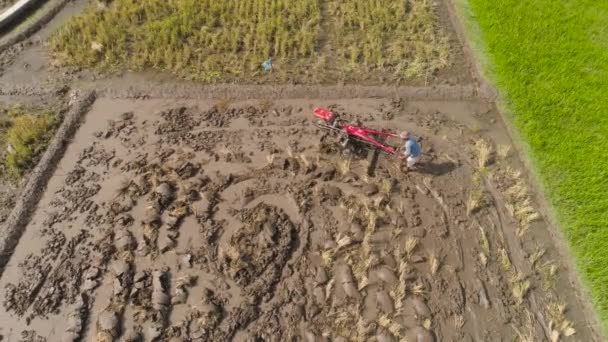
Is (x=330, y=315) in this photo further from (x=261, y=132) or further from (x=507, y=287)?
(x=261, y=132)

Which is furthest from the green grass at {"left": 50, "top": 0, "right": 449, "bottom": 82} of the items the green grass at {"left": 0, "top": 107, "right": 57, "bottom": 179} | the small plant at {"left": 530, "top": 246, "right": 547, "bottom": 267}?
the small plant at {"left": 530, "top": 246, "right": 547, "bottom": 267}

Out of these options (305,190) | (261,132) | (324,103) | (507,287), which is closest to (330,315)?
(305,190)

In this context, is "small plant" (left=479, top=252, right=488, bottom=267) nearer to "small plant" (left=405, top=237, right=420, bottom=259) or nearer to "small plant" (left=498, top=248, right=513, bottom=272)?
"small plant" (left=498, top=248, right=513, bottom=272)

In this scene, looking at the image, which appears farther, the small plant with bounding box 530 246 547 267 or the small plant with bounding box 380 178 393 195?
the small plant with bounding box 380 178 393 195

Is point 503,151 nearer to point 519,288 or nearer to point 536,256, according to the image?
point 536,256

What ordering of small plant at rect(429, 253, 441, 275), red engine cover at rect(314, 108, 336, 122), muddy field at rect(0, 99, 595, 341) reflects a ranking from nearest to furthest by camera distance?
muddy field at rect(0, 99, 595, 341) → small plant at rect(429, 253, 441, 275) → red engine cover at rect(314, 108, 336, 122)

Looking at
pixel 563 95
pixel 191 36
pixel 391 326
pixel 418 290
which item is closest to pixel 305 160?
pixel 418 290
